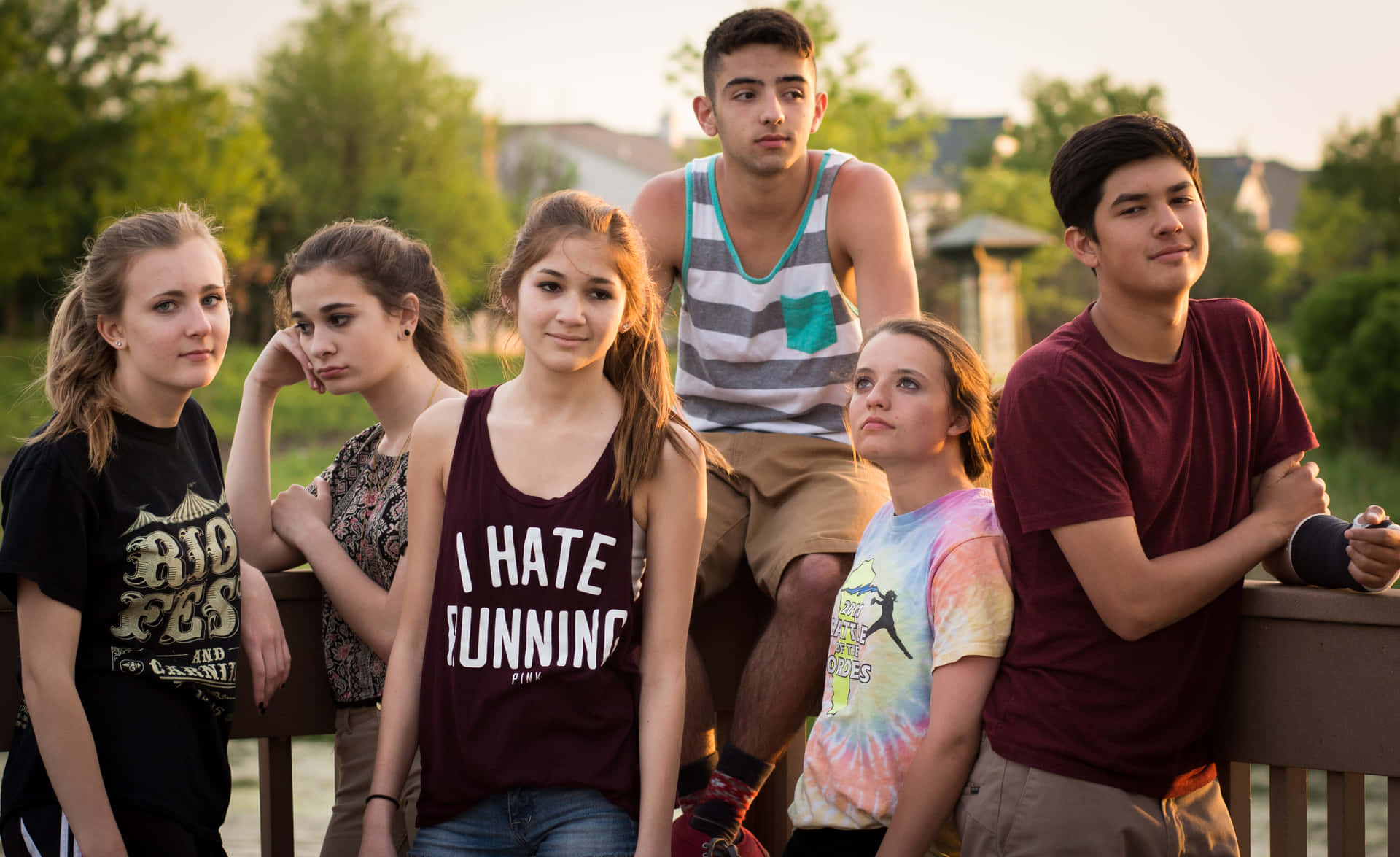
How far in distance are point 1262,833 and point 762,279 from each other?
5080mm

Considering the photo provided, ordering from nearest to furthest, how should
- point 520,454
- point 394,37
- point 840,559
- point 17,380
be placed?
1. point 520,454
2. point 840,559
3. point 17,380
4. point 394,37

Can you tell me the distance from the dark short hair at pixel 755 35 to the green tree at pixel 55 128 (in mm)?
19409

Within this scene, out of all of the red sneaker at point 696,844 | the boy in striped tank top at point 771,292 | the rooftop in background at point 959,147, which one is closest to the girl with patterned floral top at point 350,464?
the red sneaker at point 696,844

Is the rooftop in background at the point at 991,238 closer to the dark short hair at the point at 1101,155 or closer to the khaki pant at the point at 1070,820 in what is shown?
the dark short hair at the point at 1101,155

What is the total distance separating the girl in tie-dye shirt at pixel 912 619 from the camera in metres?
2.20

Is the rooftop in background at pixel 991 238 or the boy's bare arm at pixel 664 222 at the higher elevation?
the rooftop in background at pixel 991 238

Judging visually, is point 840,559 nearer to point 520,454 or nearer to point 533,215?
point 520,454

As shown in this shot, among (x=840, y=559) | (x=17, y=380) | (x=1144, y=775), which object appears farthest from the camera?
(x=17, y=380)

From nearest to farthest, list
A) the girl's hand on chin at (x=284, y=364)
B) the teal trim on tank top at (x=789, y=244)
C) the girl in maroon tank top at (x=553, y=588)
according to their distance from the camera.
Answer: the girl in maroon tank top at (x=553, y=588) < the girl's hand on chin at (x=284, y=364) < the teal trim on tank top at (x=789, y=244)

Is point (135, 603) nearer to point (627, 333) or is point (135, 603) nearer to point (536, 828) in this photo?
point (536, 828)

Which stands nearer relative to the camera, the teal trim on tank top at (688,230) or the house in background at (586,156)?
the teal trim on tank top at (688,230)

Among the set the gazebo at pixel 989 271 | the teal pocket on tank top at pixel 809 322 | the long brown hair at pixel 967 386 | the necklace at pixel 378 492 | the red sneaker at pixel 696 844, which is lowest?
the red sneaker at pixel 696 844

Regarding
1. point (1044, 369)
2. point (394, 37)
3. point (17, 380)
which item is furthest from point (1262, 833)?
point (394, 37)

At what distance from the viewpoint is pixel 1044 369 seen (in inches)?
85.4
